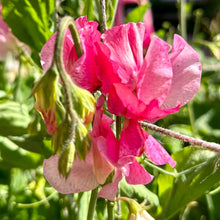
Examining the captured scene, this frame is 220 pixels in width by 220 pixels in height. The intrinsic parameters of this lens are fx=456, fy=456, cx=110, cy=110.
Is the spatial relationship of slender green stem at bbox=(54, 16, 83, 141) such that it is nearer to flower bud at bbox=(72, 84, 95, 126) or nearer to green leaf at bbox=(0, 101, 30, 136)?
flower bud at bbox=(72, 84, 95, 126)

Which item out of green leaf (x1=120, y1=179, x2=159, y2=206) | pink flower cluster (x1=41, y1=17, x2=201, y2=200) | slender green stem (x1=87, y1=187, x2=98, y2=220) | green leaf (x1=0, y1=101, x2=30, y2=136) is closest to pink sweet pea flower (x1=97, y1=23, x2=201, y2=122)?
pink flower cluster (x1=41, y1=17, x2=201, y2=200)

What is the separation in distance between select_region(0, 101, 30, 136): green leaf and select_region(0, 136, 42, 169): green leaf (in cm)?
2

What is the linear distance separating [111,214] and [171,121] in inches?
15.0

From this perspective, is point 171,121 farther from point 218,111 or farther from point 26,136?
point 218,111

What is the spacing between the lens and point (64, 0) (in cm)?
85

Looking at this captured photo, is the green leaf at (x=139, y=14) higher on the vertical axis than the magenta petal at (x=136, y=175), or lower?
higher

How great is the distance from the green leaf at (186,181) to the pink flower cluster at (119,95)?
0.19 meters

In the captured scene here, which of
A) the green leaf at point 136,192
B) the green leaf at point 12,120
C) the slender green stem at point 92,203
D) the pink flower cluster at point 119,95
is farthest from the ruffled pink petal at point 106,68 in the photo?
the green leaf at point 12,120

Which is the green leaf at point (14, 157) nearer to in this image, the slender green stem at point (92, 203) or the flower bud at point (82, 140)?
the slender green stem at point (92, 203)

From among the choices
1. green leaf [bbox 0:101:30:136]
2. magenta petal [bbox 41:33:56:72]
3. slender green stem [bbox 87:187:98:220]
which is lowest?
green leaf [bbox 0:101:30:136]

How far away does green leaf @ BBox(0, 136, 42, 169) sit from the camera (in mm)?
807

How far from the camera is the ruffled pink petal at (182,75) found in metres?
0.47

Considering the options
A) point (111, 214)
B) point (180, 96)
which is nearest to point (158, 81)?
point (180, 96)

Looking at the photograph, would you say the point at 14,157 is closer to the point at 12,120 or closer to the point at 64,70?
the point at 12,120
